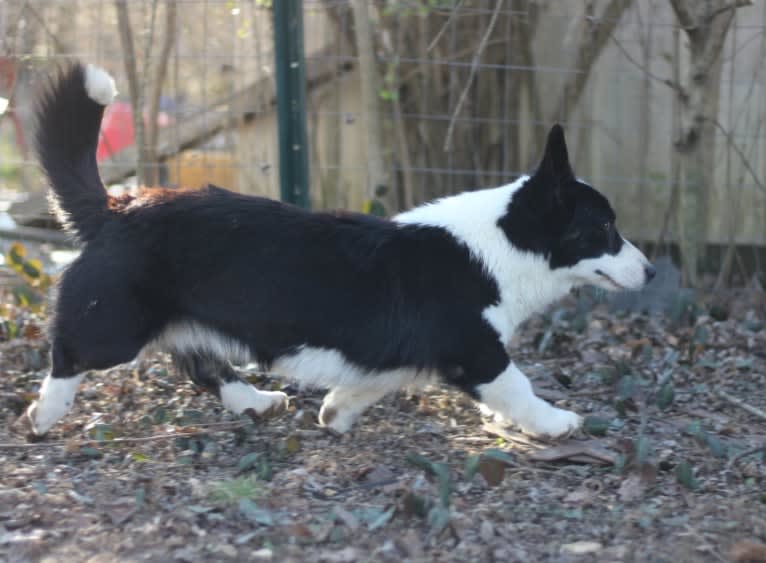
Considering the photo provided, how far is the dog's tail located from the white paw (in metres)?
1.62

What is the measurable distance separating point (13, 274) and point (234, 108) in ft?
5.23

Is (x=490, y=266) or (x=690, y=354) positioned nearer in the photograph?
→ (x=490, y=266)

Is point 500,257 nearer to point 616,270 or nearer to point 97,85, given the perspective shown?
point 616,270

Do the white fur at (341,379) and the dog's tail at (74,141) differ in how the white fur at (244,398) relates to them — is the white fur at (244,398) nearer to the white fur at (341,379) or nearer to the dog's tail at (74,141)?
the white fur at (341,379)

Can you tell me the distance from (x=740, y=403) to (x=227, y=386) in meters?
1.97

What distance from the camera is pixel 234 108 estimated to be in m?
5.91

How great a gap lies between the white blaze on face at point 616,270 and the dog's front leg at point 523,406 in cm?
48

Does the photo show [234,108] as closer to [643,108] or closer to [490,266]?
[643,108]

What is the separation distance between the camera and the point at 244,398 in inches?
145

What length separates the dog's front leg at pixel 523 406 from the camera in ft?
11.0

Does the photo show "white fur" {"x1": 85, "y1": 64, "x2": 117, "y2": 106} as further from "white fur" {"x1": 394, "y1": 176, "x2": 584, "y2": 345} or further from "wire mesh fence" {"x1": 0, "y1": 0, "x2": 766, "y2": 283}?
"wire mesh fence" {"x1": 0, "y1": 0, "x2": 766, "y2": 283}

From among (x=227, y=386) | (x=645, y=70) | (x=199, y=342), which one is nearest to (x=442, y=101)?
(x=645, y=70)

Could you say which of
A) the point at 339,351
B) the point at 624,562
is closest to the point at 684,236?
the point at 339,351

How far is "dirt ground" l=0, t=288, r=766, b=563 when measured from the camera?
2674 millimetres
